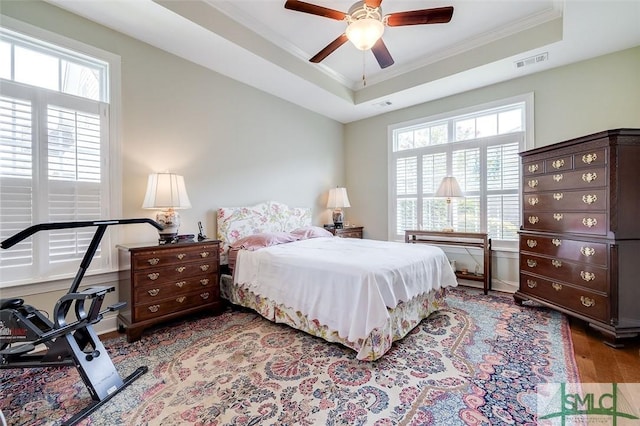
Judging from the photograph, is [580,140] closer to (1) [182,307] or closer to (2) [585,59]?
(2) [585,59]

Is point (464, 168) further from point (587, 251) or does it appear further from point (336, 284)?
point (336, 284)

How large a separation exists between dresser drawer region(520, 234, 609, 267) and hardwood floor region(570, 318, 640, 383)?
2.17ft

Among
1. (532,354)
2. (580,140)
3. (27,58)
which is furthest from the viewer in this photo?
(580,140)

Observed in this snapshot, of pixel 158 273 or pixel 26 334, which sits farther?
pixel 158 273

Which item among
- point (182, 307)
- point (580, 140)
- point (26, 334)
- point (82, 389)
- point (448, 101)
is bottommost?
point (82, 389)

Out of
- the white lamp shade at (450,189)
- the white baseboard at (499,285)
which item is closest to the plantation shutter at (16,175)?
the white lamp shade at (450,189)

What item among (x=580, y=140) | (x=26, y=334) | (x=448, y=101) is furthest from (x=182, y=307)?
(x=448, y=101)

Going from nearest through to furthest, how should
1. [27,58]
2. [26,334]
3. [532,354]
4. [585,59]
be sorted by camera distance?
1. [26,334]
2. [532,354]
3. [27,58]
4. [585,59]

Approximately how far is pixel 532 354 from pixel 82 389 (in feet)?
10.7

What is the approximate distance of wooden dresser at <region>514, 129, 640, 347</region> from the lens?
2.25m

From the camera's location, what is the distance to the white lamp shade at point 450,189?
152 inches

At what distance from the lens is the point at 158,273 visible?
253 cm

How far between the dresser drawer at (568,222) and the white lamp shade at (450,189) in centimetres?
90

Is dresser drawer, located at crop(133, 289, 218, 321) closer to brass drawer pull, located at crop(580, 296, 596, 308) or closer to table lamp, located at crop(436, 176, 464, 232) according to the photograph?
table lamp, located at crop(436, 176, 464, 232)
